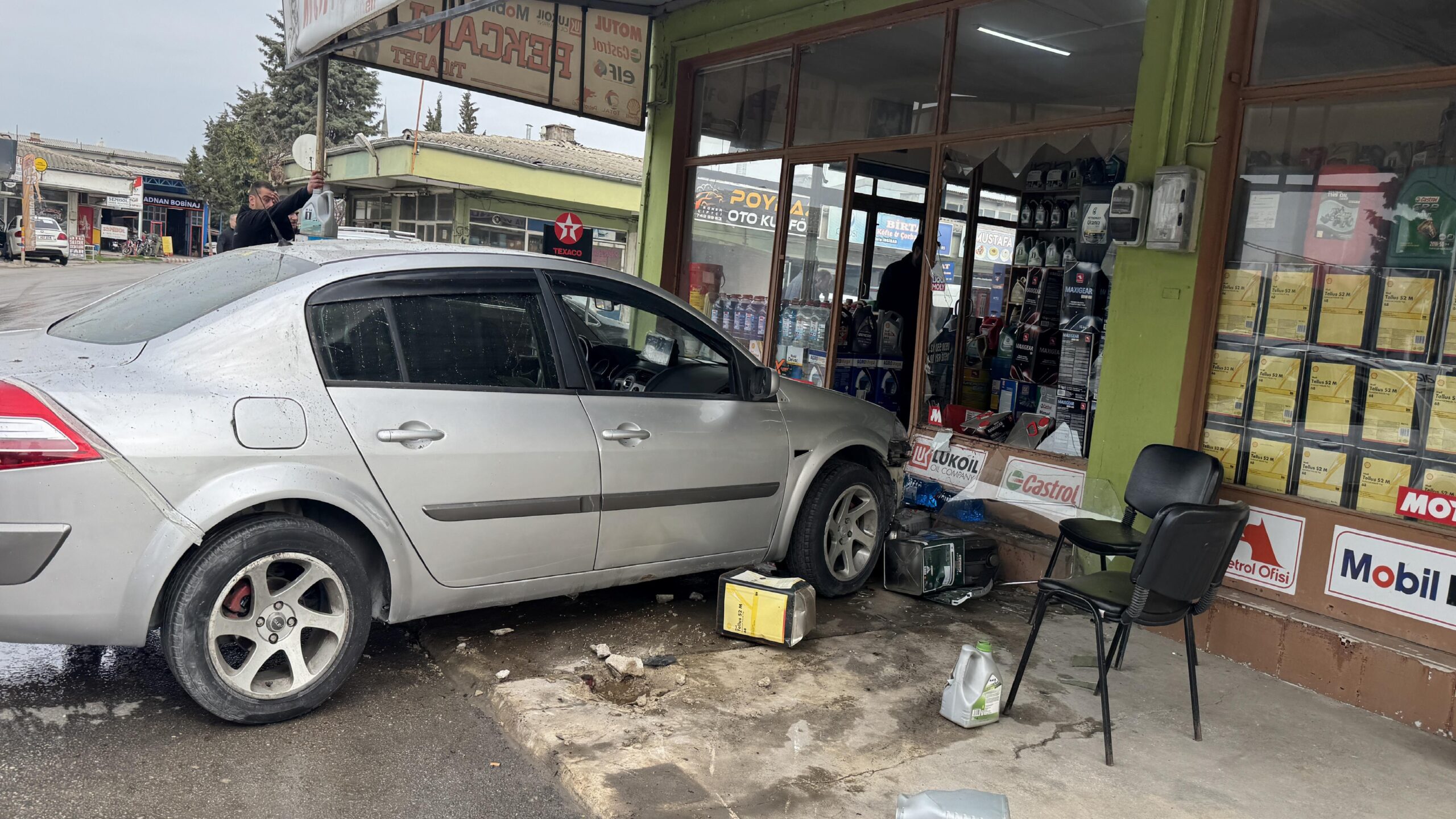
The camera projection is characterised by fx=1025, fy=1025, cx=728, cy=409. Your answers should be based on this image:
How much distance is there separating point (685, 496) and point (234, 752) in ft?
6.50

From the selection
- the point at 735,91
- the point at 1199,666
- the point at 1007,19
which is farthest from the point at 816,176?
the point at 1199,666

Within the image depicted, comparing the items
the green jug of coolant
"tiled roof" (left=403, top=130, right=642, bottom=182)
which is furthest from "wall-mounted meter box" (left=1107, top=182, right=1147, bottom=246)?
"tiled roof" (left=403, top=130, right=642, bottom=182)

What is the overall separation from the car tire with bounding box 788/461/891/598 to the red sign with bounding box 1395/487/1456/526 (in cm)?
233

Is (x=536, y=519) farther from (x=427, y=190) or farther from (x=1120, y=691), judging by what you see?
(x=427, y=190)

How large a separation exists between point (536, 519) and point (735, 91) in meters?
5.84

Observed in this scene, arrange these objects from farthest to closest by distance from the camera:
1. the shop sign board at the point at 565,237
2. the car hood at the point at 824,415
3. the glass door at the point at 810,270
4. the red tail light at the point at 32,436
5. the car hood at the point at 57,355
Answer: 1. the shop sign board at the point at 565,237
2. the glass door at the point at 810,270
3. the car hood at the point at 824,415
4. the car hood at the point at 57,355
5. the red tail light at the point at 32,436

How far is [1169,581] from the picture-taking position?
140 inches

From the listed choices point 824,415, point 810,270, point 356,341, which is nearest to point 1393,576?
point 824,415

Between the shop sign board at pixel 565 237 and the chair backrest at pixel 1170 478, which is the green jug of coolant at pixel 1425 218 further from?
the shop sign board at pixel 565 237

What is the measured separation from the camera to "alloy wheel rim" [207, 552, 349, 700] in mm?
3318

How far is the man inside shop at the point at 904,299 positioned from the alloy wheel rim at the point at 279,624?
5226mm

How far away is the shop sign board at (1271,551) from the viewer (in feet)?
15.5

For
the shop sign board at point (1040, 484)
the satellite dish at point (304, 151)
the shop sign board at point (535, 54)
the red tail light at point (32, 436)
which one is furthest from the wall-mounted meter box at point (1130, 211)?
the satellite dish at point (304, 151)

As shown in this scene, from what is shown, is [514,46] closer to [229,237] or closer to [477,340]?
[229,237]
